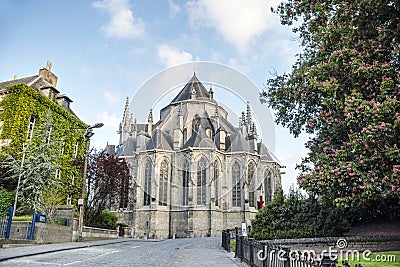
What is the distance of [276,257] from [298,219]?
38.9 ft

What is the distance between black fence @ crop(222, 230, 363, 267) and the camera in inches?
158

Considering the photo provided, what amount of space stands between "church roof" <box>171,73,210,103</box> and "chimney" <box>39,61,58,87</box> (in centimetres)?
2164

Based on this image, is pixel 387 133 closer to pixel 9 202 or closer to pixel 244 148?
pixel 9 202

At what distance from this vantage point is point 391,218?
19547mm

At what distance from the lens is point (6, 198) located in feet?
61.6

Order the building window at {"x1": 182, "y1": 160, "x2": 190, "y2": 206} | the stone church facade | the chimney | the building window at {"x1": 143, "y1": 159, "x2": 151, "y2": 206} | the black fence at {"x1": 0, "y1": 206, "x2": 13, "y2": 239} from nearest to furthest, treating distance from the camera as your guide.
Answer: the black fence at {"x1": 0, "y1": 206, "x2": 13, "y2": 239} → the chimney → the stone church facade → the building window at {"x1": 182, "y1": 160, "x2": 190, "y2": 206} → the building window at {"x1": 143, "y1": 159, "x2": 151, "y2": 206}

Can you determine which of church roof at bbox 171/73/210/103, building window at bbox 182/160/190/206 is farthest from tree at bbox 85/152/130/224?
church roof at bbox 171/73/210/103

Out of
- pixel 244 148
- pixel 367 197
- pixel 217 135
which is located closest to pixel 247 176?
pixel 244 148

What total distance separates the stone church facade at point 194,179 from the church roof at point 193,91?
4.94m

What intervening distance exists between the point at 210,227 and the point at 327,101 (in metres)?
27.3

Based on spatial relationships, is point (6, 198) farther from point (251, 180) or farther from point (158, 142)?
point (251, 180)

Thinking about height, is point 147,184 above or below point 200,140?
below

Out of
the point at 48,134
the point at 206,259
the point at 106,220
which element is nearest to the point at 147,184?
the point at 106,220

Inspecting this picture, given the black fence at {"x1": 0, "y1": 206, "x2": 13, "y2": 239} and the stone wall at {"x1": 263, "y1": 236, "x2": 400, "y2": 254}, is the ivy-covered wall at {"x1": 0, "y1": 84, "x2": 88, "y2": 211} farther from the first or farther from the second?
the stone wall at {"x1": 263, "y1": 236, "x2": 400, "y2": 254}
